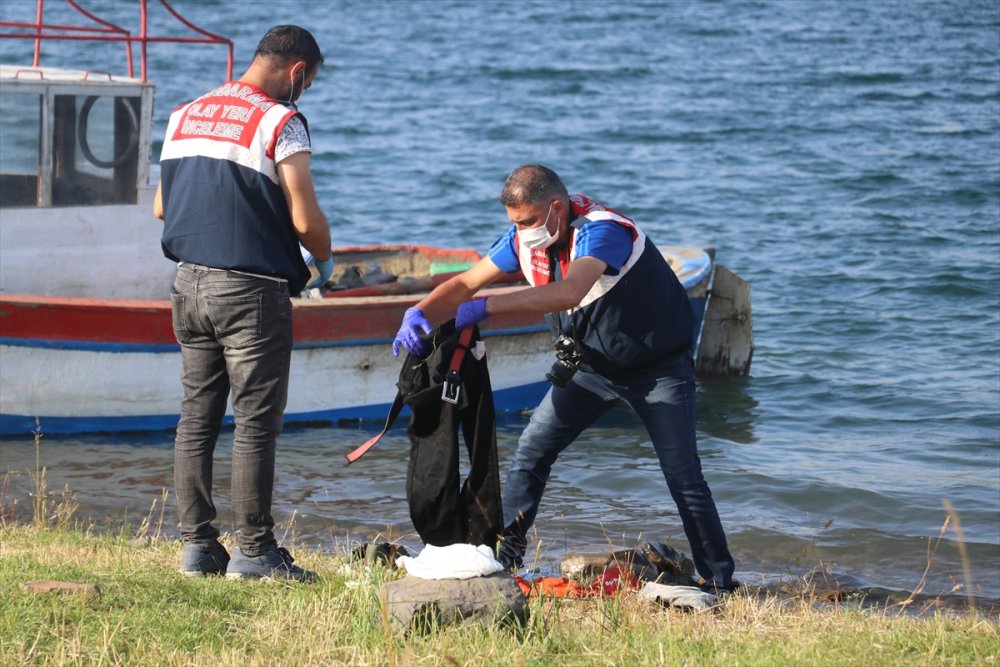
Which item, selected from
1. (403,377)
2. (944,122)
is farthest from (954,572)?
(944,122)

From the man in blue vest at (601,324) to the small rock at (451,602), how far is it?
890mm

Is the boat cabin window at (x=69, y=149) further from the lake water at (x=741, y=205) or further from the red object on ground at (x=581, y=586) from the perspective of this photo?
the red object on ground at (x=581, y=586)

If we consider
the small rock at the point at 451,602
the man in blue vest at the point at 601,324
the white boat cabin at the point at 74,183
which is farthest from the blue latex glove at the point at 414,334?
the white boat cabin at the point at 74,183

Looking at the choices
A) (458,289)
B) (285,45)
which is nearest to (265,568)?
(458,289)

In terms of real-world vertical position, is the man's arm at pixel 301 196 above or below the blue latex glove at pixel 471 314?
above

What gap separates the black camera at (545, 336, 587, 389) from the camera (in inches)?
211

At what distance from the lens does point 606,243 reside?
16.7 feet

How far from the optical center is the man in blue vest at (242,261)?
4.68 meters

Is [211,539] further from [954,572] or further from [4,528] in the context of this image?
[954,572]

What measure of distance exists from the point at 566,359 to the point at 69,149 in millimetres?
4492

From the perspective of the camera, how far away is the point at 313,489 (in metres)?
8.35

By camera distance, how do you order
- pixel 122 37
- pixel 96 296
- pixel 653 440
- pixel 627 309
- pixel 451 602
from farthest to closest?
pixel 96 296 < pixel 122 37 < pixel 653 440 < pixel 627 309 < pixel 451 602

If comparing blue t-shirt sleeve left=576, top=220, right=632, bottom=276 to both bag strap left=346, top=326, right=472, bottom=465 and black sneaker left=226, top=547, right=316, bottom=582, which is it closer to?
bag strap left=346, top=326, right=472, bottom=465

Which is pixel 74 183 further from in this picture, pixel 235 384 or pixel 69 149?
pixel 235 384
